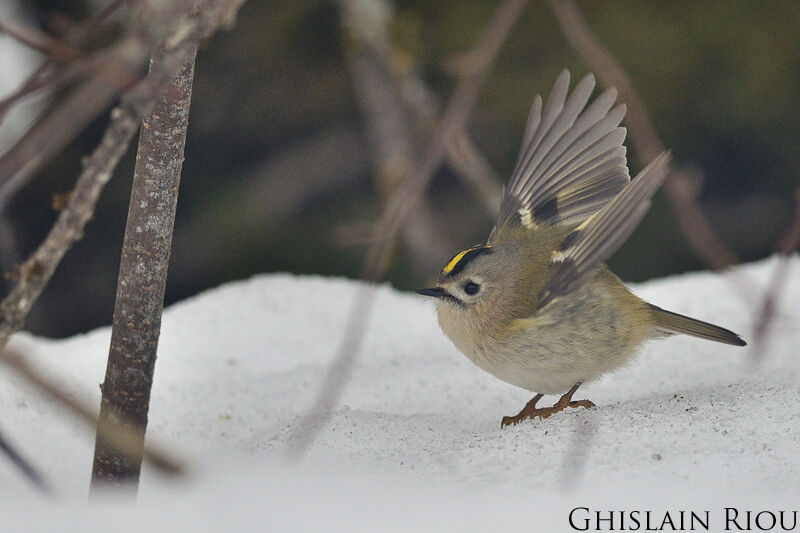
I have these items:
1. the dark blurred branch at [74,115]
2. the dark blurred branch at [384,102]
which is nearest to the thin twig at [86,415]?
the dark blurred branch at [74,115]

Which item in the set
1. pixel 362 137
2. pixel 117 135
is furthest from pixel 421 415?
pixel 362 137

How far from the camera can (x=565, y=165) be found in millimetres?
2828

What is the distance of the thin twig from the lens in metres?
1.03

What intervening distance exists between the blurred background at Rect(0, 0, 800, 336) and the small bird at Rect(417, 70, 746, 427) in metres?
1.23

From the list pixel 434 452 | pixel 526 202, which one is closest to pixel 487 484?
pixel 434 452

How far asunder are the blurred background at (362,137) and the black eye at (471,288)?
143cm

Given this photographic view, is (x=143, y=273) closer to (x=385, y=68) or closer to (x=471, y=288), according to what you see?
(x=471, y=288)

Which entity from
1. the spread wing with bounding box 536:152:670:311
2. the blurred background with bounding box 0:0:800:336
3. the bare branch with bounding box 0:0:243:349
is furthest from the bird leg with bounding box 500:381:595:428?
the blurred background with bounding box 0:0:800:336

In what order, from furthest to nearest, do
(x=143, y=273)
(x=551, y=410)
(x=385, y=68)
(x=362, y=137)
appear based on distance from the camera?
(x=362, y=137), (x=385, y=68), (x=551, y=410), (x=143, y=273)

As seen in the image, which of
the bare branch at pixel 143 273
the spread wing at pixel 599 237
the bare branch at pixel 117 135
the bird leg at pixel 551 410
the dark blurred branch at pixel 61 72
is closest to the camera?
the dark blurred branch at pixel 61 72

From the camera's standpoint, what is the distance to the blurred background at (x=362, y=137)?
4277 mm

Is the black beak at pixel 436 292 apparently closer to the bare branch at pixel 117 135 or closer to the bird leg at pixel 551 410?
the bird leg at pixel 551 410

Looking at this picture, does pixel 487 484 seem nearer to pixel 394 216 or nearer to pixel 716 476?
pixel 716 476

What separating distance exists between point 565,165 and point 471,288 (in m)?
0.56
